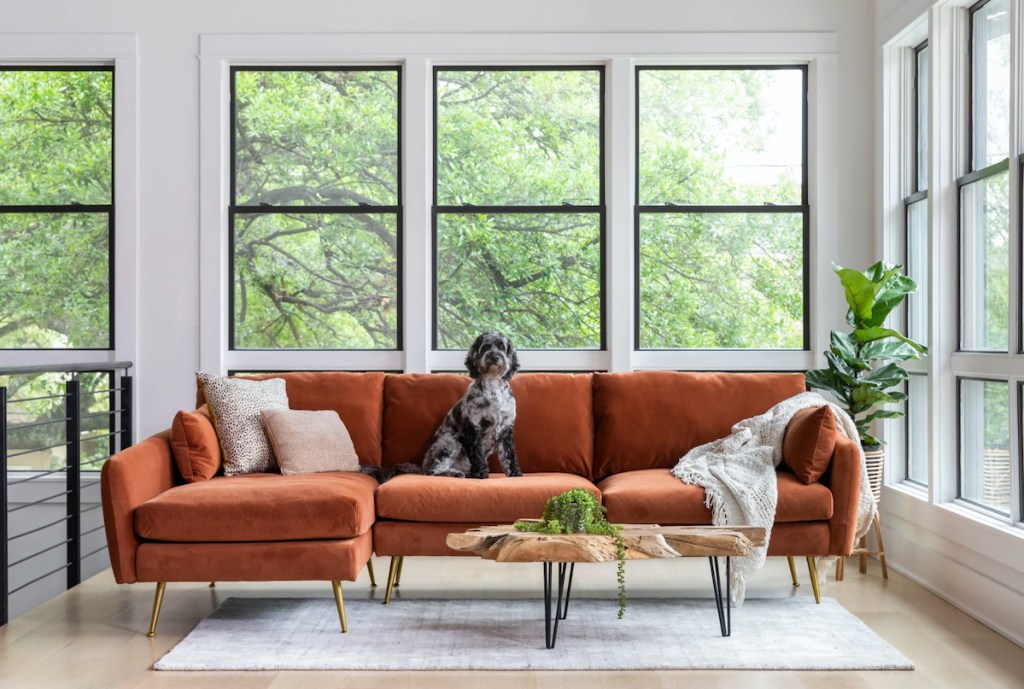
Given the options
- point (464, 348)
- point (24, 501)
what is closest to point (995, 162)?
point (464, 348)

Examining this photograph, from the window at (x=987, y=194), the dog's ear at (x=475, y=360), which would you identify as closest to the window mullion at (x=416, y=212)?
the dog's ear at (x=475, y=360)

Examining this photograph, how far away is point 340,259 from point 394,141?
0.69m

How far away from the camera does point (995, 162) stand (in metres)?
4.07

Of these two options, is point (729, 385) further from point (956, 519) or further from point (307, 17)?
point (307, 17)

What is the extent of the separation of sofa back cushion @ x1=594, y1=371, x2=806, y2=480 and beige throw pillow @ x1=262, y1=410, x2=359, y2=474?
3.70 ft

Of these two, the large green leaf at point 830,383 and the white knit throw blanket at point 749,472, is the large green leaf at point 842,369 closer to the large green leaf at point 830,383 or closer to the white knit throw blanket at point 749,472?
the large green leaf at point 830,383

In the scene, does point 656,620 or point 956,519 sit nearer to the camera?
point 656,620

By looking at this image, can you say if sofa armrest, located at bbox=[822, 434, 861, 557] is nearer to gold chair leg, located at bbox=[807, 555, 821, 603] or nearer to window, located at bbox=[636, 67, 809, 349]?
gold chair leg, located at bbox=[807, 555, 821, 603]

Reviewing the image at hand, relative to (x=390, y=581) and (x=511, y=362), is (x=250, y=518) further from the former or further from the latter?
(x=511, y=362)

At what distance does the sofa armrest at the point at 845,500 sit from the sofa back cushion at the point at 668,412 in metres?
0.71

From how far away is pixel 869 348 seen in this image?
4.70 m

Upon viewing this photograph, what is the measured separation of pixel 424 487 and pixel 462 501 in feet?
0.54

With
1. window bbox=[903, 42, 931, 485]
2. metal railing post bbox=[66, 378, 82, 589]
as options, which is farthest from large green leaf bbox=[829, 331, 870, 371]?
metal railing post bbox=[66, 378, 82, 589]

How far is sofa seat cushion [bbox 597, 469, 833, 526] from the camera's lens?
3.83 m
